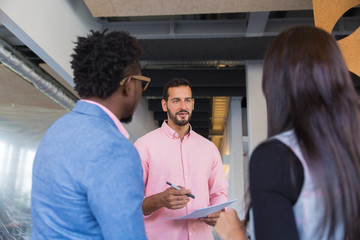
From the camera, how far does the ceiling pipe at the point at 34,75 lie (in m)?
3.88

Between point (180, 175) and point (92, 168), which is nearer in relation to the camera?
point (92, 168)

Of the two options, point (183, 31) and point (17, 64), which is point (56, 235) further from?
point (183, 31)

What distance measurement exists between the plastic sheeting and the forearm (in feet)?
10.6

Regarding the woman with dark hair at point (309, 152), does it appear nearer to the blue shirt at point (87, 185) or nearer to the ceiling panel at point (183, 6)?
the blue shirt at point (87, 185)

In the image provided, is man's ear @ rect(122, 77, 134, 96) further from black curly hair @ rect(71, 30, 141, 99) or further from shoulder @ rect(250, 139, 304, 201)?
shoulder @ rect(250, 139, 304, 201)

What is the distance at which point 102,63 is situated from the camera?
1.02 metres

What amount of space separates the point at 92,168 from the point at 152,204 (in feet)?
2.87

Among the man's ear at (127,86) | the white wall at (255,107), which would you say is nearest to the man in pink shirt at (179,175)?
the man's ear at (127,86)

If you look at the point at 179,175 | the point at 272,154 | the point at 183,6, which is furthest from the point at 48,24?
the point at 272,154

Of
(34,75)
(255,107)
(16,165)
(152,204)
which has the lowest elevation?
(152,204)

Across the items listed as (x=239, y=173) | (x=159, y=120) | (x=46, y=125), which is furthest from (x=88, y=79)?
(x=159, y=120)

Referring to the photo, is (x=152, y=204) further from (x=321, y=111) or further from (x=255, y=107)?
(x=255, y=107)

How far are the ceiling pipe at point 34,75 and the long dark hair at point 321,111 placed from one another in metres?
3.72

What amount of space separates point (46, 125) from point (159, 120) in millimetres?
3443
